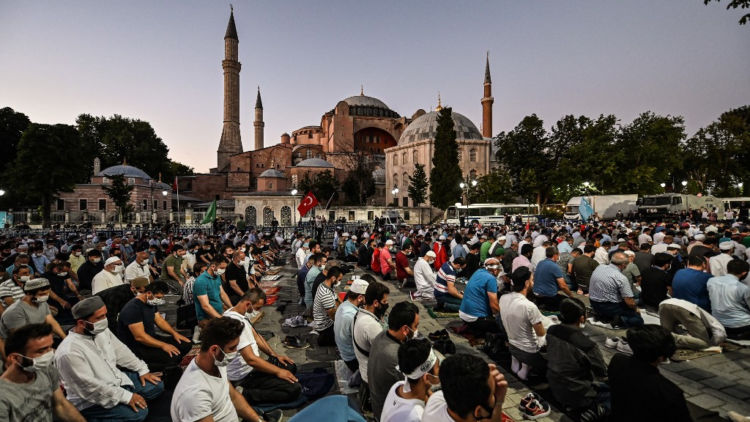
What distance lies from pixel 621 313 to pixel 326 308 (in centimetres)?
515

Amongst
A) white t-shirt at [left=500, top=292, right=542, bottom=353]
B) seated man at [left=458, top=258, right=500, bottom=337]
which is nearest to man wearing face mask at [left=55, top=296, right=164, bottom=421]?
white t-shirt at [left=500, top=292, right=542, bottom=353]

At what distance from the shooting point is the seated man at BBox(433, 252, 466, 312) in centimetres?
758

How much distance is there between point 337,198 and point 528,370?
47985 mm

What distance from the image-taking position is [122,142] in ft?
181

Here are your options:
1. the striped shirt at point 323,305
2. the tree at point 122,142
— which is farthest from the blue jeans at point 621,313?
the tree at point 122,142

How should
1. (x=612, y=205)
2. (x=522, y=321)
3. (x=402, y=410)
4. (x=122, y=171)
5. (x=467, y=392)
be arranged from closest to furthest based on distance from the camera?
(x=467, y=392)
(x=402, y=410)
(x=522, y=321)
(x=612, y=205)
(x=122, y=171)

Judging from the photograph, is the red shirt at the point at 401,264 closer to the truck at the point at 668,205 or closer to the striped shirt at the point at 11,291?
the striped shirt at the point at 11,291

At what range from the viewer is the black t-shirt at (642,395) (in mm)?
2637

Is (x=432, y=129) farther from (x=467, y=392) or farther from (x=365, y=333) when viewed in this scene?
(x=467, y=392)

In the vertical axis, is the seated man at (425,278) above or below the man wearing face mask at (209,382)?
below

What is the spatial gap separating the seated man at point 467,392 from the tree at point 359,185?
164ft

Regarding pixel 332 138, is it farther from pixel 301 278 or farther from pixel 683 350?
pixel 683 350

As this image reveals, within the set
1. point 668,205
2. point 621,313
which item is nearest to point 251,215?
point 621,313

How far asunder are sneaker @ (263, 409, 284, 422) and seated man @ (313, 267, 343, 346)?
220cm
